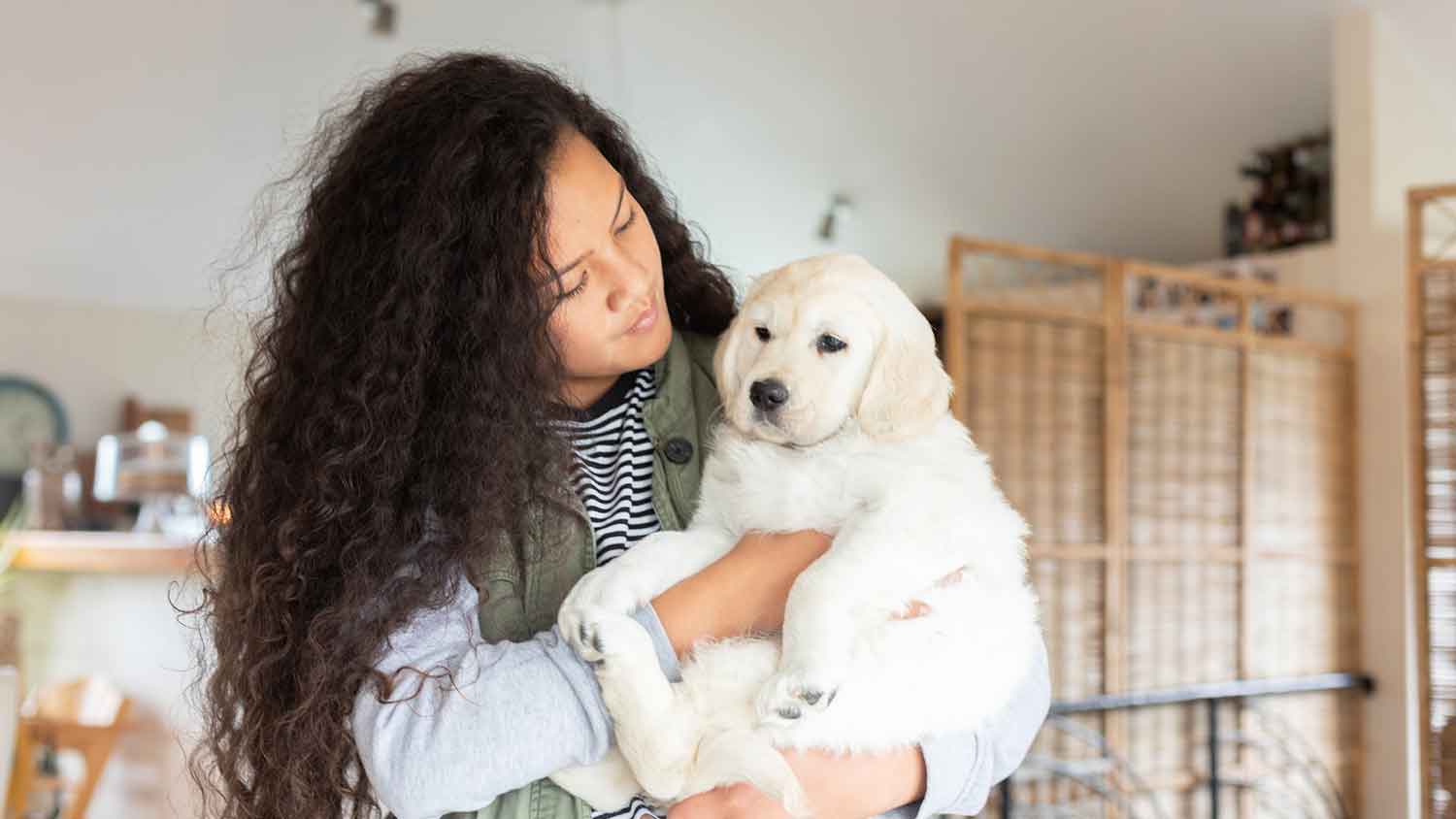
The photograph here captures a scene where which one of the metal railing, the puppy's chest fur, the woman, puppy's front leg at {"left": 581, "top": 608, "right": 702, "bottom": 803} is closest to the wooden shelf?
the metal railing

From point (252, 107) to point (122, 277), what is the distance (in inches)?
89.8

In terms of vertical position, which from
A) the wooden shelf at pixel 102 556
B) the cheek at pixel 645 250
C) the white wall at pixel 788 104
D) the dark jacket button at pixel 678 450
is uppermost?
the white wall at pixel 788 104

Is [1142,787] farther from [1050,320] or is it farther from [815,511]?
[815,511]

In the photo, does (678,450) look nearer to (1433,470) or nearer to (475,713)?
(475,713)

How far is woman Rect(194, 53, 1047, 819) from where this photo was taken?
1.13 m

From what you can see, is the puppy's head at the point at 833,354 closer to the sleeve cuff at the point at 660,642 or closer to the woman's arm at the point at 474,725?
the sleeve cuff at the point at 660,642

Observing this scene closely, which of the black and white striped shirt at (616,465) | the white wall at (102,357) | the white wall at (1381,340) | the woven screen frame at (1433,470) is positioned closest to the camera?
the black and white striped shirt at (616,465)

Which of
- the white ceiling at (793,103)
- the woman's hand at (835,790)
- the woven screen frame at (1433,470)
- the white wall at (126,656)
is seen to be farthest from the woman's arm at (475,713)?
the white ceiling at (793,103)

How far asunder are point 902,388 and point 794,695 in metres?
0.38

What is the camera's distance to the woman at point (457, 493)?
1130 mm

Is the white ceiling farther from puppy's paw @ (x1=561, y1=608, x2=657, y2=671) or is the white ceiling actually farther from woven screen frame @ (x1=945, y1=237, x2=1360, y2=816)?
puppy's paw @ (x1=561, y1=608, x2=657, y2=671)

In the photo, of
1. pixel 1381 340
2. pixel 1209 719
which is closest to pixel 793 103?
pixel 1381 340

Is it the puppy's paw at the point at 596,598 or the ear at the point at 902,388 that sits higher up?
the ear at the point at 902,388

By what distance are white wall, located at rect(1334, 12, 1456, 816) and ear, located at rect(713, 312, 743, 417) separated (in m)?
4.17
